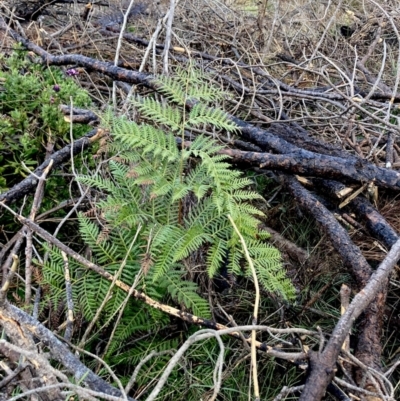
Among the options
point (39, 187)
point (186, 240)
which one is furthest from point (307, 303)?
point (39, 187)

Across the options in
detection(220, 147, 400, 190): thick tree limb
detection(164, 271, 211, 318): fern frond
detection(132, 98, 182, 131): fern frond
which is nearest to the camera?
detection(164, 271, 211, 318): fern frond

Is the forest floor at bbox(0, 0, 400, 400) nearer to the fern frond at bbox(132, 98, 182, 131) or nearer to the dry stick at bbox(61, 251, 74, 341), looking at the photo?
the dry stick at bbox(61, 251, 74, 341)

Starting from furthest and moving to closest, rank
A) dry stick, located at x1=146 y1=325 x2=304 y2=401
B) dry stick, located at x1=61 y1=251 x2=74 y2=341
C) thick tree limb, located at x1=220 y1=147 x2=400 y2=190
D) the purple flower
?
1. the purple flower
2. thick tree limb, located at x1=220 y1=147 x2=400 y2=190
3. dry stick, located at x1=61 y1=251 x2=74 y2=341
4. dry stick, located at x1=146 y1=325 x2=304 y2=401

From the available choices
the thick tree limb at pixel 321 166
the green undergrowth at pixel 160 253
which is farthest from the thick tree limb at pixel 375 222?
the green undergrowth at pixel 160 253

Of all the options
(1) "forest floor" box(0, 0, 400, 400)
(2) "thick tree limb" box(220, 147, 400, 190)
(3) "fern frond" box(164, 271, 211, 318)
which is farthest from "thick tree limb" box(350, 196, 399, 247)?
(3) "fern frond" box(164, 271, 211, 318)

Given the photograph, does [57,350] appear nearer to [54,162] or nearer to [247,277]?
[247,277]

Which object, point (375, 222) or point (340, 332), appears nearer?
point (340, 332)

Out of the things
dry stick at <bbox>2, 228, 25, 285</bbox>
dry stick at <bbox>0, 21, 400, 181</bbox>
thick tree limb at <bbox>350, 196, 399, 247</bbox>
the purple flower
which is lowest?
→ dry stick at <bbox>2, 228, 25, 285</bbox>

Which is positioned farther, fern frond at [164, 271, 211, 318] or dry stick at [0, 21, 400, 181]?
dry stick at [0, 21, 400, 181]

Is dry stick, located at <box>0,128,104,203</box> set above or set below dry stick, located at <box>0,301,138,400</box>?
above

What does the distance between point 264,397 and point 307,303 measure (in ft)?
1.44

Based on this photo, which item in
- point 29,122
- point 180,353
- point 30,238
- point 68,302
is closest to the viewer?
point 180,353

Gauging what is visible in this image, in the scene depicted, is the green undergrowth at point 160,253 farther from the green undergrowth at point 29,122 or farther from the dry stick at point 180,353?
the green undergrowth at point 29,122

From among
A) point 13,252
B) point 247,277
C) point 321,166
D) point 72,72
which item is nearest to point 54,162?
point 13,252
